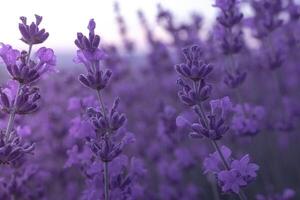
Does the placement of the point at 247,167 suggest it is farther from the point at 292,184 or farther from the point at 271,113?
the point at 271,113

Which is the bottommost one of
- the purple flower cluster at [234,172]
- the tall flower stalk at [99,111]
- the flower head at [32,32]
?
the purple flower cluster at [234,172]

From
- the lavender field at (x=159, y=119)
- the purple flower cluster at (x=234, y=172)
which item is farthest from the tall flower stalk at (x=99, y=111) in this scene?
the purple flower cluster at (x=234, y=172)

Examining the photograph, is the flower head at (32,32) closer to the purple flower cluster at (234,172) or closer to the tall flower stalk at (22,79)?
the tall flower stalk at (22,79)

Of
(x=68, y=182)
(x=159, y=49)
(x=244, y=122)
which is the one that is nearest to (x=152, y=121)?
(x=159, y=49)

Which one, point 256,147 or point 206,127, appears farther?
point 256,147

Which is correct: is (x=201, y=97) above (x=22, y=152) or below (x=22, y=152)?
above

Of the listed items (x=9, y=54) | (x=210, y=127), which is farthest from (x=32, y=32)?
(x=210, y=127)

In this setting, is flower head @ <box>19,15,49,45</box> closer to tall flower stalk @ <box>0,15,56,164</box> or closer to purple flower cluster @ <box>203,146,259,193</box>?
tall flower stalk @ <box>0,15,56,164</box>

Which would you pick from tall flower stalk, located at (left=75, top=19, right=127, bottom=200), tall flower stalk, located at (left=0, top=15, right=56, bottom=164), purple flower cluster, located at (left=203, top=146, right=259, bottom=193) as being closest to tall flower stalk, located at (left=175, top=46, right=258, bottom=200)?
purple flower cluster, located at (left=203, top=146, right=259, bottom=193)

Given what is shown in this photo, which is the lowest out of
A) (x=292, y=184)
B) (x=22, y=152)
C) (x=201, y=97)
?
(x=292, y=184)
